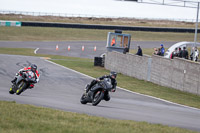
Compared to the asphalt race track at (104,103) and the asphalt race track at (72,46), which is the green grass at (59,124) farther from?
the asphalt race track at (72,46)

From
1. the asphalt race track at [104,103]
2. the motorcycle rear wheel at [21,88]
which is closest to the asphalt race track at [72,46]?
the asphalt race track at [104,103]

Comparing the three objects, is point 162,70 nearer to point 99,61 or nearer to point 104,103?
point 104,103

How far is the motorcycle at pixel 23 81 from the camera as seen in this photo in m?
15.5

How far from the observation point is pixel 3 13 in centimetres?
8331

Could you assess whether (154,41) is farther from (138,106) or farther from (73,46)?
(138,106)

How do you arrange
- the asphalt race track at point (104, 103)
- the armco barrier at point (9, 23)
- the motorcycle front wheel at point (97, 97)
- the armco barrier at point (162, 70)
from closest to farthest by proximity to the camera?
the asphalt race track at point (104, 103) < the motorcycle front wheel at point (97, 97) < the armco barrier at point (162, 70) < the armco barrier at point (9, 23)

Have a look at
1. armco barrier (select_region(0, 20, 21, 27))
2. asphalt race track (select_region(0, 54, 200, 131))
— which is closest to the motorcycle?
asphalt race track (select_region(0, 54, 200, 131))

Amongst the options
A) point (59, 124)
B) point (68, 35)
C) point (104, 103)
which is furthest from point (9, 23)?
point (59, 124)

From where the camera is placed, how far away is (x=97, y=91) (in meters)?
14.0

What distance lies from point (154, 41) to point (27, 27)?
22118mm

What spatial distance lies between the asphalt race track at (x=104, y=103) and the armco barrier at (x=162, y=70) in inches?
133

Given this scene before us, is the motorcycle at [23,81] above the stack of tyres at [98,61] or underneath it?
above

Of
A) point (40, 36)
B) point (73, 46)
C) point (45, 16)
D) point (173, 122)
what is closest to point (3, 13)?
point (45, 16)

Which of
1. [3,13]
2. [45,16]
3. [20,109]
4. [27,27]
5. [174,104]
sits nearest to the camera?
[20,109]
